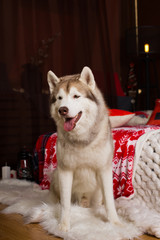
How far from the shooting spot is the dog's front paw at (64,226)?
4.78 feet

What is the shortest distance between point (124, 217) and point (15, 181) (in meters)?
1.39

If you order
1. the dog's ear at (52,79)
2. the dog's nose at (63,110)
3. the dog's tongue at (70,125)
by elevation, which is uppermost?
the dog's ear at (52,79)

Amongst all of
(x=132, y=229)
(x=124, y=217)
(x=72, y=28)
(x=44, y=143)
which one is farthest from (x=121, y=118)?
(x=72, y=28)

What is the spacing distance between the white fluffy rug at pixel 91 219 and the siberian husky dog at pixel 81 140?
0.06 metres

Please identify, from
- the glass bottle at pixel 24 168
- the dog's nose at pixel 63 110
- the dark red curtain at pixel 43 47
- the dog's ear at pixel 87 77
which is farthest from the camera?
the dark red curtain at pixel 43 47

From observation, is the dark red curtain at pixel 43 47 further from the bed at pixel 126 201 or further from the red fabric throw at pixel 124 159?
the red fabric throw at pixel 124 159

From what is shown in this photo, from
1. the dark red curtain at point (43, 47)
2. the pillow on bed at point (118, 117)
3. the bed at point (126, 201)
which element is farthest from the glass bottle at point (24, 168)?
the pillow on bed at point (118, 117)

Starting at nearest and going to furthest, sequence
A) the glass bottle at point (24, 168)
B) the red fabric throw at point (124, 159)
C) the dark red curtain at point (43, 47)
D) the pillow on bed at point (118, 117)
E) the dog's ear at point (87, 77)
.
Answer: the dog's ear at point (87, 77)
the red fabric throw at point (124, 159)
the pillow on bed at point (118, 117)
the glass bottle at point (24, 168)
the dark red curtain at point (43, 47)

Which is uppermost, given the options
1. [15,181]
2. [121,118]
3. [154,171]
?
[121,118]

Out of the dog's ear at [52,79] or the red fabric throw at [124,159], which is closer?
the dog's ear at [52,79]

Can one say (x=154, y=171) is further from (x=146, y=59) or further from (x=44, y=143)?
(x=146, y=59)

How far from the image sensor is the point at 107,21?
153 inches

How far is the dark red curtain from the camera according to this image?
127 inches

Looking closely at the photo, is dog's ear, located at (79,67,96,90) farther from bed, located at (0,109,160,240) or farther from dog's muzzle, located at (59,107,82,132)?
bed, located at (0,109,160,240)
